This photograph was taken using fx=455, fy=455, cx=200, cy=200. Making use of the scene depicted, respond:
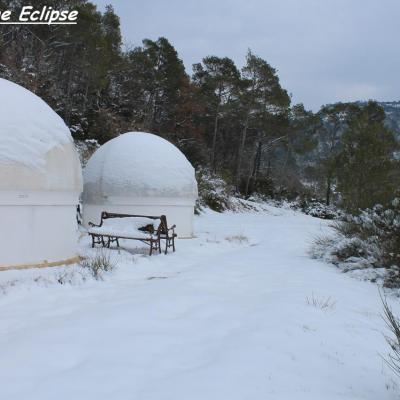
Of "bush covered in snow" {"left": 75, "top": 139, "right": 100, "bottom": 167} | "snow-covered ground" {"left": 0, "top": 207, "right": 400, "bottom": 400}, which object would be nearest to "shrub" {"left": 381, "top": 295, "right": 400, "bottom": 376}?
"snow-covered ground" {"left": 0, "top": 207, "right": 400, "bottom": 400}

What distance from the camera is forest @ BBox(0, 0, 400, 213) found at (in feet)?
84.0

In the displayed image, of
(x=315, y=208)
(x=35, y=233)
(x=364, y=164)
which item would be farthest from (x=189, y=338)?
(x=315, y=208)

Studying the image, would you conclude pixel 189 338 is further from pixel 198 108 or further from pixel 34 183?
pixel 198 108

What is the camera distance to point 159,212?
15234mm

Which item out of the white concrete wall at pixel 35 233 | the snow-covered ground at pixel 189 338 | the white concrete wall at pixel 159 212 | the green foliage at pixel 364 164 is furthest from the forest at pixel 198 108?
the white concrete wall at pixel 35 233

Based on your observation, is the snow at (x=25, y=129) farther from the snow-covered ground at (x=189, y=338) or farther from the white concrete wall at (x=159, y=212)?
the white concrete wall at (x=159, y=212)

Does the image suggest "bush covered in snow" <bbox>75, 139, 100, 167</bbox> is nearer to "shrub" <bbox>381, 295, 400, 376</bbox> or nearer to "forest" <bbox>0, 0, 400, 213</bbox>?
"forest" <bbox>0, 0, 400, 213</bbox>

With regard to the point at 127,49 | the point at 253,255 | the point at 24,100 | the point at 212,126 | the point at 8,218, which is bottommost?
the point at 253,255

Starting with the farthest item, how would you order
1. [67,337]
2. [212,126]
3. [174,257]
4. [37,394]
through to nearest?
[212,126]
[174,257]
[67,337]
[37,394]

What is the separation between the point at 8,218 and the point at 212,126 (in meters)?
36.8

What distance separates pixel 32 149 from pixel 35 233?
65.4 inches

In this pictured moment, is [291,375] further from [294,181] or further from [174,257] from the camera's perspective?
[294,181]

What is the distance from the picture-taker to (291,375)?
157 inches

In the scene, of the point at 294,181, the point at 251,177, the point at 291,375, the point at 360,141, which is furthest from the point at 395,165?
the point at 291,375
